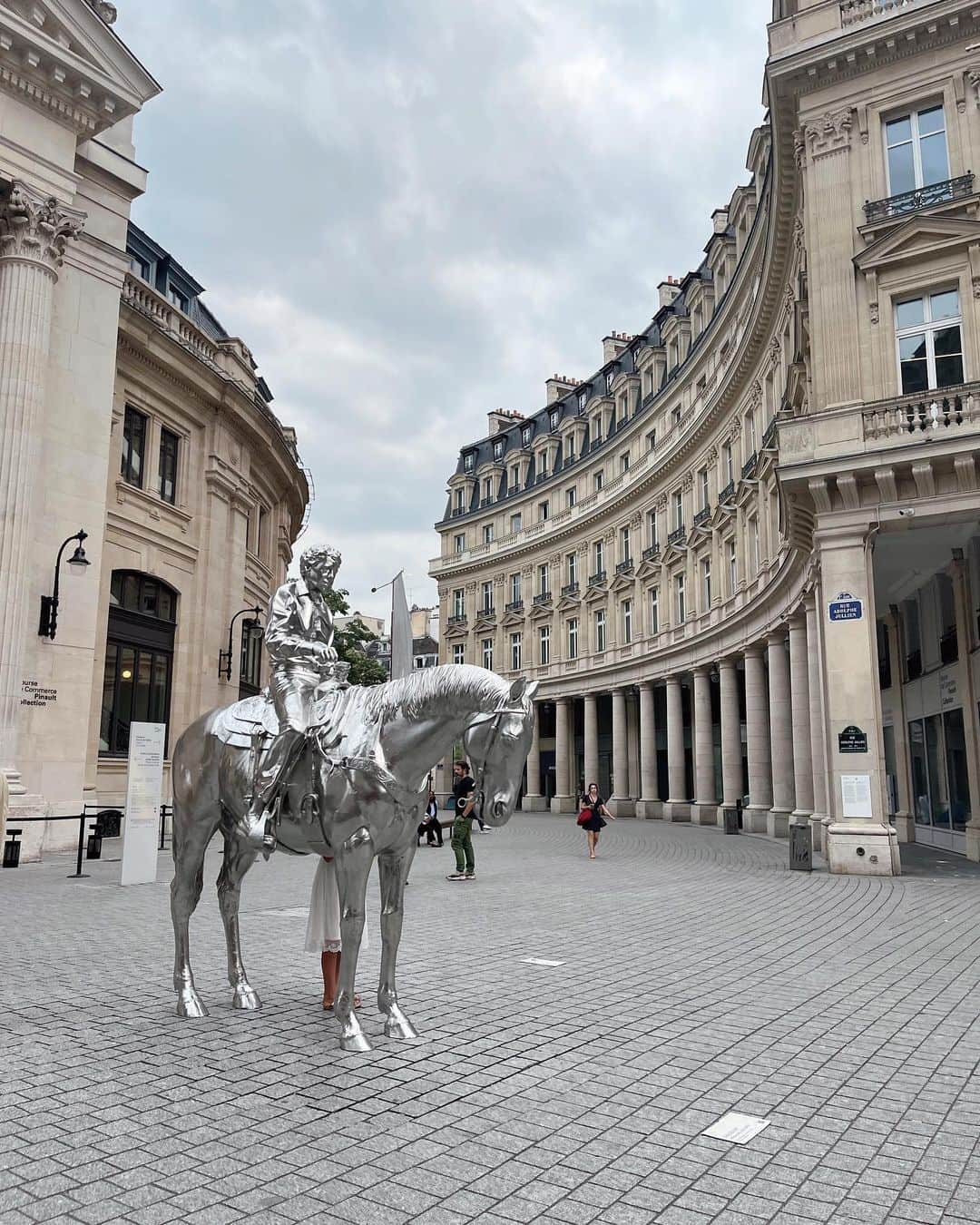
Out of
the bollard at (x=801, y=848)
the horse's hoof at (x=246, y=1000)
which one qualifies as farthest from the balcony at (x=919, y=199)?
the horse's hoof at (x=246, y=1000)

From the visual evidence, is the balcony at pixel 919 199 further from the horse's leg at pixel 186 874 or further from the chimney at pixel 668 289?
the chimney at pixel 668 289

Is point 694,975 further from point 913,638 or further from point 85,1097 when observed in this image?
point 913,638

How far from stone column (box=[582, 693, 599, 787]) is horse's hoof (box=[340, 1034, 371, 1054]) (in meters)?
41.4

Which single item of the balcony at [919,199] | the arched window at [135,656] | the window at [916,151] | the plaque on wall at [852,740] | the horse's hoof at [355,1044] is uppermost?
the window at [916,151]

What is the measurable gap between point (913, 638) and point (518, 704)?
22.1 metres

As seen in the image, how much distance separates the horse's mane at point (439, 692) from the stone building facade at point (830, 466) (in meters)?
12.9

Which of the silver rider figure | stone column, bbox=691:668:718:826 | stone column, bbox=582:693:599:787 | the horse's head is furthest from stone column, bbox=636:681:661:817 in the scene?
the horse's head

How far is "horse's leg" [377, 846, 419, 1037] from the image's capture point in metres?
5.68

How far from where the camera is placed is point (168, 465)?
24.7m

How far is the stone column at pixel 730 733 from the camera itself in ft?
107

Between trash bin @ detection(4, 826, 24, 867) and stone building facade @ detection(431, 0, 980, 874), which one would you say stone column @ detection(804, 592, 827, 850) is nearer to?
stone building facade @ detection(431, 0, 980, 874)

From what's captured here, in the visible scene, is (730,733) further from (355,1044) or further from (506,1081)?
(506,1081)

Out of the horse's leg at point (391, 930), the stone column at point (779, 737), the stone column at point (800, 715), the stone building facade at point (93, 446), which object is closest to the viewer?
the horse's leg at point (391, 930)

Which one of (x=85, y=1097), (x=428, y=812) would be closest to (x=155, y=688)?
(x=428, y=812)
